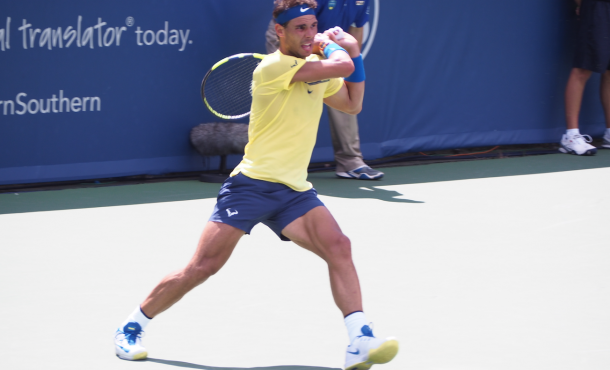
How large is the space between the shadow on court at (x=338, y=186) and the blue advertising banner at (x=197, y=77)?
0.35 metres

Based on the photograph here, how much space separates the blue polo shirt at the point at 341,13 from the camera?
6633mm

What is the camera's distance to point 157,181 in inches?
284

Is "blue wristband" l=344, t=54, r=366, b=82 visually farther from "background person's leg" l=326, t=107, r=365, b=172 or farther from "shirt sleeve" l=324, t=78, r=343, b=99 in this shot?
"background person's leg" l=326, t=107, r=365, b=172

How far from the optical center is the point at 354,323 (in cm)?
313

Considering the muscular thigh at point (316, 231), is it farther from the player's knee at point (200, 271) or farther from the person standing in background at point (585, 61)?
the person standing in background at point (585, 61)

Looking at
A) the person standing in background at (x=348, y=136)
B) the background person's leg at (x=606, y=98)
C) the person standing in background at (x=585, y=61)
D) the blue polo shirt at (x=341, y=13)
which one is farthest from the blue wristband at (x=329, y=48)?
the background person's leg at (x=606, y=98)

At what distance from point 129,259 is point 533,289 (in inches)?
86.7

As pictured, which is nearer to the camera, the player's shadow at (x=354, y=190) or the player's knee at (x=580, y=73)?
the player's shadow at (x=354, y=190)

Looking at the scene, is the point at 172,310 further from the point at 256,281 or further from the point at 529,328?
the point at 529,328

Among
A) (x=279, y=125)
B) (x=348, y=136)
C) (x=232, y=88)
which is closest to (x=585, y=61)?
(x=348, y=136)

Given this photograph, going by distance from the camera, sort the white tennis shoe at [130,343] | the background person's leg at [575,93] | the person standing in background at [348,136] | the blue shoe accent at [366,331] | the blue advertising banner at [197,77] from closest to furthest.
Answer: the blue shoe accent at [366,331]
the white tennis shoe at [130,343]
the blue advertising banner at [197,77]
the person standing in background at [348,136]
the background person's leg at [575,93]

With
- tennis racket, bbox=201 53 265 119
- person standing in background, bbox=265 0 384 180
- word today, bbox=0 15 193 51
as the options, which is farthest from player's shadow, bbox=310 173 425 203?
word today, bbox=0 15 193 51

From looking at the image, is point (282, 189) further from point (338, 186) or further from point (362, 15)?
point (362, 15)

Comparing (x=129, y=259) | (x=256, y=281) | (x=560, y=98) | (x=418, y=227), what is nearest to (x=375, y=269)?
(x=256, y=281)
